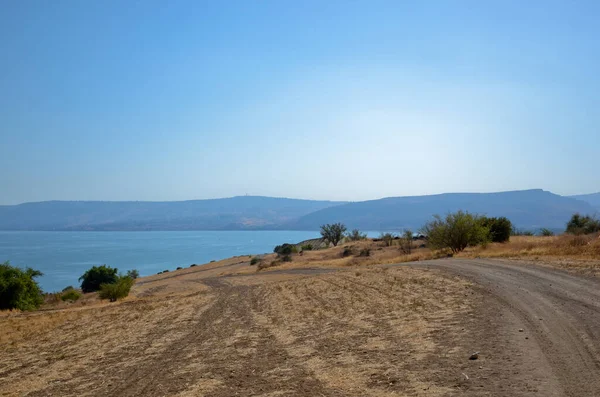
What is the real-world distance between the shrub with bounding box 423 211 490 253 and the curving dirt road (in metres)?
21.1

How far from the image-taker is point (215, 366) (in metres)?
11.6

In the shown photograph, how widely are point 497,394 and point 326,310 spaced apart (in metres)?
11.8

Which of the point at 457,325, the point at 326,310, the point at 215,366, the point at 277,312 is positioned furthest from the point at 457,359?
the point at 277,312

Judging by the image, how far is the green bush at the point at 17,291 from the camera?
35.6m

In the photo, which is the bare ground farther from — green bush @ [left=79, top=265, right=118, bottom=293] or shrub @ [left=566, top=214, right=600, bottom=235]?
shrub @ [left=566, top=214, right=600, bottom=235]

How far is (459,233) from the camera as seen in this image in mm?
42312

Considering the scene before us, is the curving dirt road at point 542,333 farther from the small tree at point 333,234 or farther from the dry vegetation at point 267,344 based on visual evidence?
the small tree at point 333,234

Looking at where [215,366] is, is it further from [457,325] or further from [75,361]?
[457,325]

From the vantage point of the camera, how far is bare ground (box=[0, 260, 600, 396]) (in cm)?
891

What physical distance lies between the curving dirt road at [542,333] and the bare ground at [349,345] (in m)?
0.03

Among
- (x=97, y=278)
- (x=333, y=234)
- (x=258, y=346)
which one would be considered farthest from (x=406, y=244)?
(x=258, y=346)

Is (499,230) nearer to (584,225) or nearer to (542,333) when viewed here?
(584,225)

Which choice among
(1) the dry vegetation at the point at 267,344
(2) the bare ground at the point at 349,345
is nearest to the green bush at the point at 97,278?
(1) the dry vegetation at the point at 267,344

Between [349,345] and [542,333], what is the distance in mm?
4478
